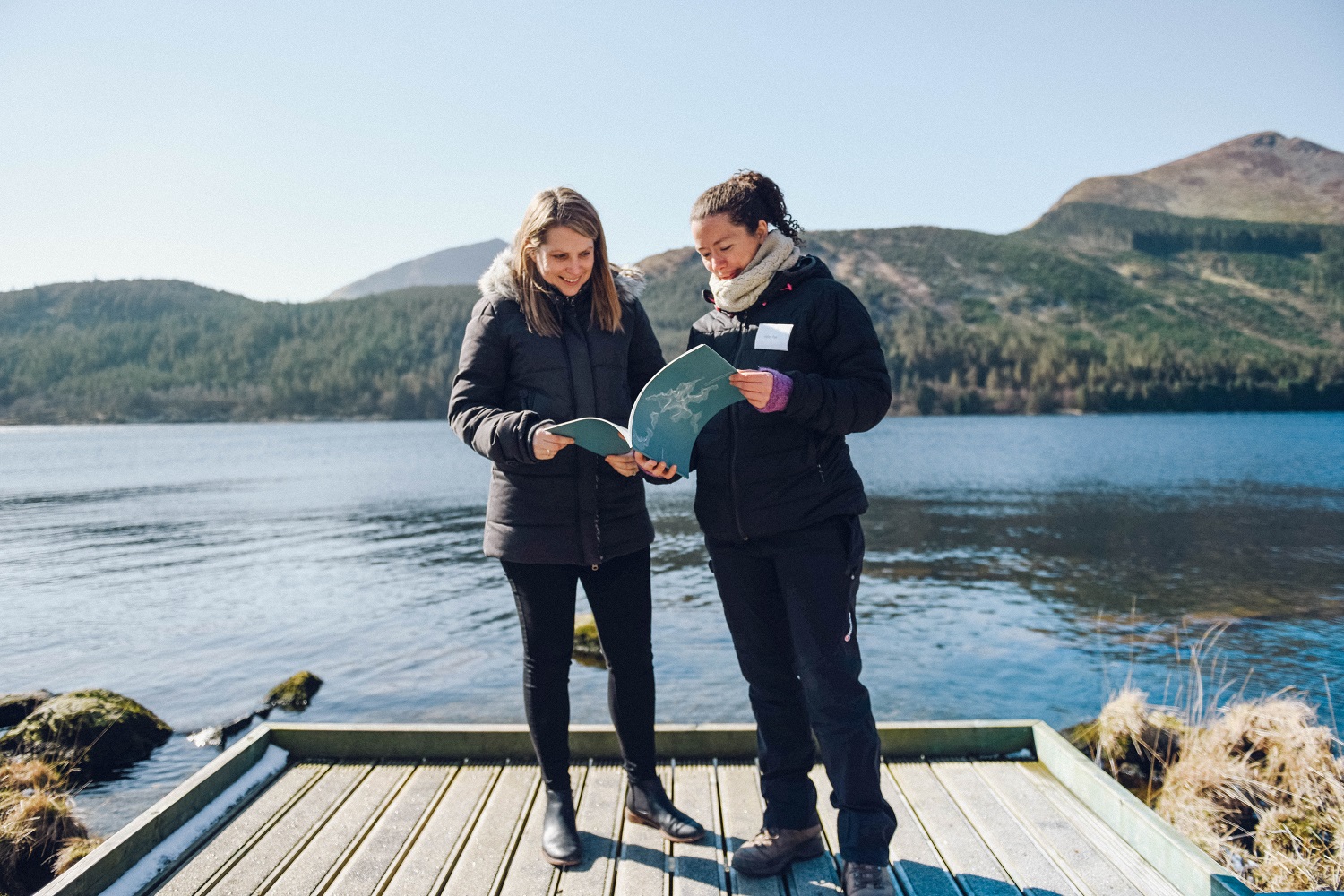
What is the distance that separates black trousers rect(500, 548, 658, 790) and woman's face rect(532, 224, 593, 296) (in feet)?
3.38

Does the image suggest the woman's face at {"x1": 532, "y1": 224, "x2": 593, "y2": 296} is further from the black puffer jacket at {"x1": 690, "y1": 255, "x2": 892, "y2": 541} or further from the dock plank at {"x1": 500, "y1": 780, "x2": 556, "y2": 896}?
the dock plank at {"x1": 500, "y1": 780, "x2": 556, "y2": 896}

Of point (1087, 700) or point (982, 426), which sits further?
point (982, 426)

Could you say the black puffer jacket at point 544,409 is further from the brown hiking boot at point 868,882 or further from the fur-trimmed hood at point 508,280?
the brown hiking boot at point 868,882

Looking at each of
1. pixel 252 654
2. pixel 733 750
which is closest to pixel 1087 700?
pixel 733 750

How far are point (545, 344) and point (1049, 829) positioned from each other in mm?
2668

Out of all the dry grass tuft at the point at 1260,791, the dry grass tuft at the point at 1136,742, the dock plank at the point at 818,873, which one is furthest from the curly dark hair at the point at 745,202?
the dry grass tuft at the point at 1136,742

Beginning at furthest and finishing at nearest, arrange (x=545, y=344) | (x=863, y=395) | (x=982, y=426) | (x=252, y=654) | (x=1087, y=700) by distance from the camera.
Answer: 1. (x=982, y=426)
2. (x=252, y=654)
3. (x=1087, y=700)
4. (x=545, y=344)
5. (x=863, y=395)

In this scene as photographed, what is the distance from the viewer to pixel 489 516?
3.15 metres

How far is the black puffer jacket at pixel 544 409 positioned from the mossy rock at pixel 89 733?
7.04 meters

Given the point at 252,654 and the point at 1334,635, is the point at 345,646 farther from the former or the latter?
the point at 1334,635

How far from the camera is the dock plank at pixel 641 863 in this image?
9.48ft

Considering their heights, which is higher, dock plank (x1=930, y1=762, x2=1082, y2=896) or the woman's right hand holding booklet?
the woman's right hand holding booklet

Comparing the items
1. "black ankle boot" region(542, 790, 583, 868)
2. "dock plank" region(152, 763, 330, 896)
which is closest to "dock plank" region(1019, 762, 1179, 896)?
"black ankle boot" region(542, 790, 583, 868)

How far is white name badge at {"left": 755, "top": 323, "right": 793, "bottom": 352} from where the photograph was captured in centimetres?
291
